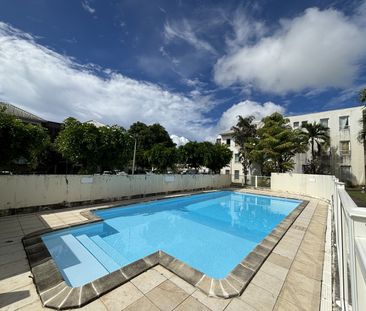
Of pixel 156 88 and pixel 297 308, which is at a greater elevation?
pixel 156 88

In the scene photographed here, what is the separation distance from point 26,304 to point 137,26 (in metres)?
10.4

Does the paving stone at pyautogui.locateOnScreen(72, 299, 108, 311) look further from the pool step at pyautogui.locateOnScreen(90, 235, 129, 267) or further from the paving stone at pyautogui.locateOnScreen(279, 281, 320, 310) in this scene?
the paving stone at pyautogui.locateOnScreen(279, 281, 320, 310)

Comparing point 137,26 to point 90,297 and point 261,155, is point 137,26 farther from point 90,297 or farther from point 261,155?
point 261,155

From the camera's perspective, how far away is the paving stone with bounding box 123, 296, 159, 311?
8.55 ft

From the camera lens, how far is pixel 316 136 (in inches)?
837

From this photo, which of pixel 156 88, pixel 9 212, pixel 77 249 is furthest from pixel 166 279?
pixel 156 88

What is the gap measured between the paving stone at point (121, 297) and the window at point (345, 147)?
90.9ft

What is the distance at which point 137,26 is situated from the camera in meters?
8.80

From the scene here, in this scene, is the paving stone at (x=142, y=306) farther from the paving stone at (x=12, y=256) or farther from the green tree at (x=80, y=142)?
the green tree at (x=80, y=142)

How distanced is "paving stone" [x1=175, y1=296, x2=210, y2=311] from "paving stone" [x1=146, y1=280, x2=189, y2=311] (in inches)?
2.7

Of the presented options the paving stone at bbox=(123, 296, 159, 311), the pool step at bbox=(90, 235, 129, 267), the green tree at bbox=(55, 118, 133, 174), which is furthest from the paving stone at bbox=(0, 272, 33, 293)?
the green tree at bbox=(55, 118, 133, 174)

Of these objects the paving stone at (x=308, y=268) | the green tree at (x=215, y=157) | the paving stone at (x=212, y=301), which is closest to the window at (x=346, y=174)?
the green tree at (x=215, y=157)

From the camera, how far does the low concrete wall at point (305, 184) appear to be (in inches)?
458

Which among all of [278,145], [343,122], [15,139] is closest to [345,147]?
[343,122]
